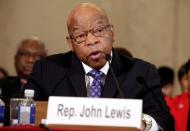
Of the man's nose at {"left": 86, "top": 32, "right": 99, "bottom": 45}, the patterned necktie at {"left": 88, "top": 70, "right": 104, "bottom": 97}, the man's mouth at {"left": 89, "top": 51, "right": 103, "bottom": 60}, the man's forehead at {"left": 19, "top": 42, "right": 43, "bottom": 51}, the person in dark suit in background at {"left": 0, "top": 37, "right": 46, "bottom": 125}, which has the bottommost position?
the person in dark suit in background at {"left": 0, "top": 37, "right": 46, "bottom": 125}

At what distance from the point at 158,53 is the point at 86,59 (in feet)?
10.4

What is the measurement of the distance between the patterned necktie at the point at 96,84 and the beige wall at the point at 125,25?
10.2 ft

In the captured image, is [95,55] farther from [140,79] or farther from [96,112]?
[96,112]

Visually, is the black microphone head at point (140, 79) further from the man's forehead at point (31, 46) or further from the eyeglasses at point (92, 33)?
the man's forehead at point (31, 46)

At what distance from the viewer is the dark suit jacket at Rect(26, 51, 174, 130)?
11.0ft

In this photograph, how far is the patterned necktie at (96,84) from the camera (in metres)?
3.38

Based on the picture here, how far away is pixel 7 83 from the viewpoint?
508 centimetres

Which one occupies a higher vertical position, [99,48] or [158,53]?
[99,48]

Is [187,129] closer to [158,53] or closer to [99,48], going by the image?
[99,48]

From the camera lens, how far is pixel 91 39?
3424 millimetres

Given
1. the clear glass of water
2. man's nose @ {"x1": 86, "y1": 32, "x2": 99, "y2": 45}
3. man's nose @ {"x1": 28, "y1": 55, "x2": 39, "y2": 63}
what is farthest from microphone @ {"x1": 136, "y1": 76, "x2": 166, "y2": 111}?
man's nose @ {"x1": 28, "y1": 55, "x2": 39, "y2": 63}

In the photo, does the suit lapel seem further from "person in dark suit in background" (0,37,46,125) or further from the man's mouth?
"person in dark suit in background" (0,37,46,125)

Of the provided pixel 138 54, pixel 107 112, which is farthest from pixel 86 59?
pixel 138 54

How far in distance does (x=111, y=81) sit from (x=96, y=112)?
0.93 metres
